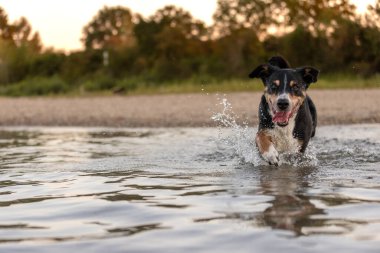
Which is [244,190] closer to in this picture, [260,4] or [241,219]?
[241,219]

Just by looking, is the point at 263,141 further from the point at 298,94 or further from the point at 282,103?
the point at 298,94

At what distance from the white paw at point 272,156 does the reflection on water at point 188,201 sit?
8 centimetres

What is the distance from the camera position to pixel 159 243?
11.6 feet

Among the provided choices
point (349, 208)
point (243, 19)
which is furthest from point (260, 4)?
point (349, 208)

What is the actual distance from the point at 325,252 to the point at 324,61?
2421cm

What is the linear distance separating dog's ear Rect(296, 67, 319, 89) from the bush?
2409 cm

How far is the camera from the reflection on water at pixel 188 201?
3.58 meters

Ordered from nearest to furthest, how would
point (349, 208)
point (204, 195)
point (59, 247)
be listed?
point (59, 247), point (349, 208), point (204, 195)

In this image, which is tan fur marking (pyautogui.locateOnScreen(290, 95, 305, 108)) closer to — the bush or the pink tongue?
the pink tongue

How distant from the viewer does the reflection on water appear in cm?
358

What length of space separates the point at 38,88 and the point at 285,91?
88.5 ft

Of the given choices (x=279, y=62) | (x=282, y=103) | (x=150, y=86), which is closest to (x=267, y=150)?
(x=282, y=103)

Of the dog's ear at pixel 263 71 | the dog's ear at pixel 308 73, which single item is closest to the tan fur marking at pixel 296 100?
the dog's ear at pixel 308 73

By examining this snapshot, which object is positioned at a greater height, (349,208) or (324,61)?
(324,61)
